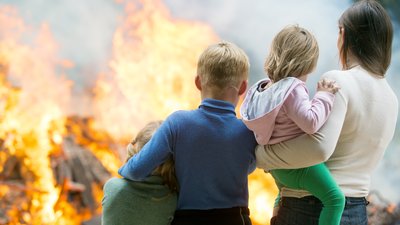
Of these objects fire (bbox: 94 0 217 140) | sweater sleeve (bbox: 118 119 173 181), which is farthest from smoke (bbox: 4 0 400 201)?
sweater sleeve (bbox: 118 119 173 181)

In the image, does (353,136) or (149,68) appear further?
(149,68)

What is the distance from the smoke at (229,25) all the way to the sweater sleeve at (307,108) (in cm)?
173

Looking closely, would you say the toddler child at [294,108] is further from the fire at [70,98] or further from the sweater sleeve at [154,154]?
the fire at [70,98]

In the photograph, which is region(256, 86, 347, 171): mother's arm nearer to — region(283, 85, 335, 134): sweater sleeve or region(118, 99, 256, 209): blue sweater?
region(283, 85, 335, 134): sweater sleeve

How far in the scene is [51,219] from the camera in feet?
13.1

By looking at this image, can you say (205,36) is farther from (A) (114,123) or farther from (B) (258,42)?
(A) (114,123)

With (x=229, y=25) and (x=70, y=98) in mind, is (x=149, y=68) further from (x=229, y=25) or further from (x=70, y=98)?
(x=70, y=98)

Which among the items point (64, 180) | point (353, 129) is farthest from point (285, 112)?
point (64, 180)

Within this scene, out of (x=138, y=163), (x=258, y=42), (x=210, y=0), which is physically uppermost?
(x=210, y=0)

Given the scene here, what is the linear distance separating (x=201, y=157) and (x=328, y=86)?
52 cm

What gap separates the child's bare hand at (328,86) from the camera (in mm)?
1621

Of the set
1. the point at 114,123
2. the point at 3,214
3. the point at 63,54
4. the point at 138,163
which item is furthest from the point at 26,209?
the point at 138,163

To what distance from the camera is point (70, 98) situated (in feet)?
16.3

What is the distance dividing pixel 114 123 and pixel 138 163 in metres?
3.11
